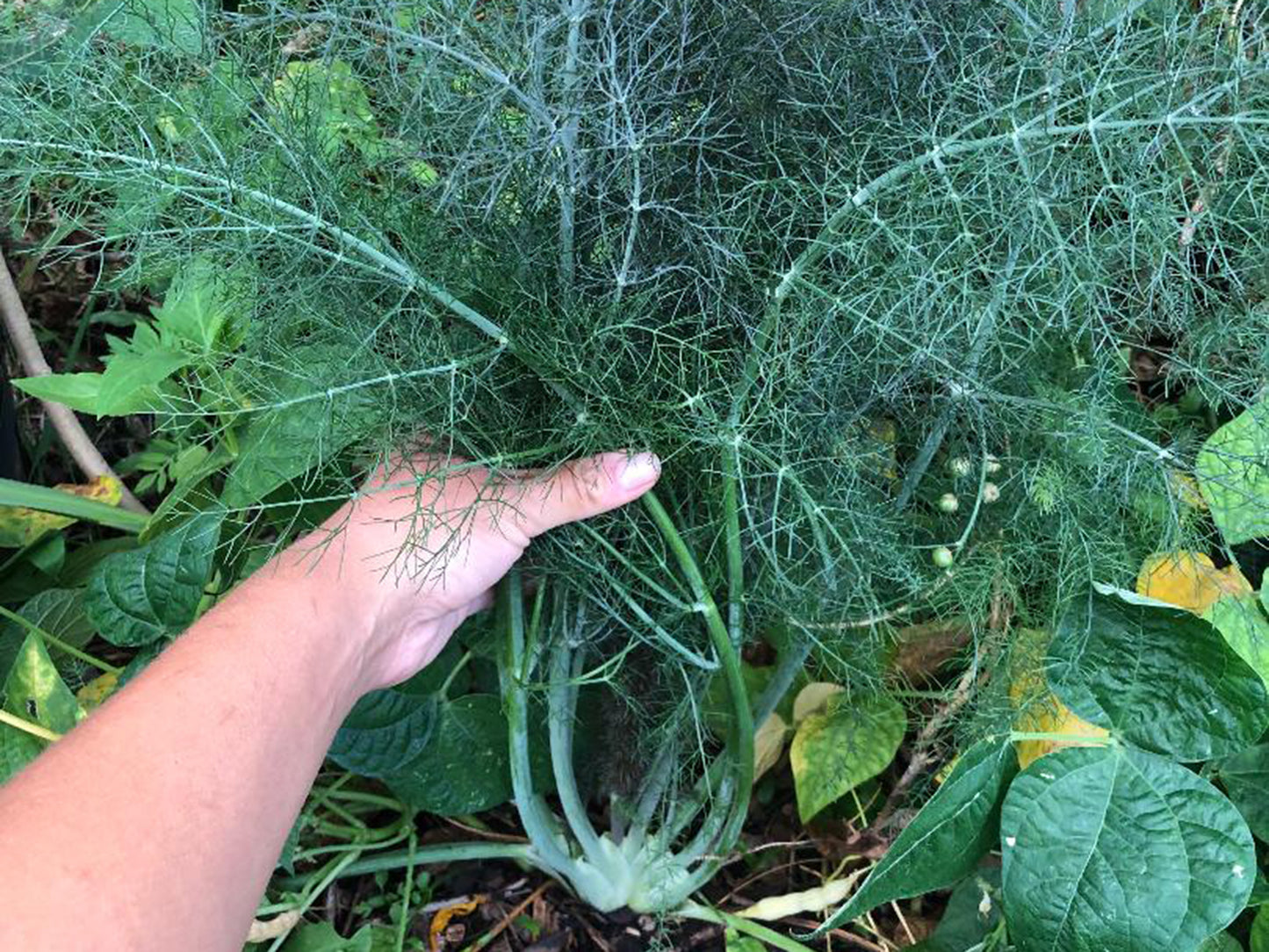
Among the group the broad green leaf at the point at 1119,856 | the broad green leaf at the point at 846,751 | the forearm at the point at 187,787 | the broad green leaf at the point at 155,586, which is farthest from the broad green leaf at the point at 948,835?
the broad green leaf at the point at 155,586

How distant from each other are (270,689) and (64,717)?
0.94ft

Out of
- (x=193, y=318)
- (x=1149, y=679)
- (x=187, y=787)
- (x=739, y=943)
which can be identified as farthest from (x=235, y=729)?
(x=1149, y=679)

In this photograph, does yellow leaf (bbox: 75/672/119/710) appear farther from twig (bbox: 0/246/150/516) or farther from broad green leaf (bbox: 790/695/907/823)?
broad green leaf (bbox: 790/695/907/823)

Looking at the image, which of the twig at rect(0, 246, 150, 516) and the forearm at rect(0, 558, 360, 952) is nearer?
the forearm at rect(0, 558, 360, 952)

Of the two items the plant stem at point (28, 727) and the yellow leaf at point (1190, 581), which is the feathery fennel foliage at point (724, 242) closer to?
the yellow leaf at point (1190, 581)

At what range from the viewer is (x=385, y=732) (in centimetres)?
102

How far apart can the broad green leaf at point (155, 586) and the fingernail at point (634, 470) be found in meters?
0.37

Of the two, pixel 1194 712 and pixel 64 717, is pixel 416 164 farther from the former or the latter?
pixel 1194 712

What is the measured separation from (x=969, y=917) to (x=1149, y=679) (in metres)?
0.28

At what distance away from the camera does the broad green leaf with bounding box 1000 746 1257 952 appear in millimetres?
773

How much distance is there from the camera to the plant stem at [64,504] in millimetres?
1013

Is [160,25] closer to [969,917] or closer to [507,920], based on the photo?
[507,920]

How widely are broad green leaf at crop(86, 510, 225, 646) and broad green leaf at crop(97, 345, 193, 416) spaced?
11 cm

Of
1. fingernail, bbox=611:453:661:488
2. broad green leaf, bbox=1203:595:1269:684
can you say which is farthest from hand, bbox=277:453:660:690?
broad green leaf, bbox=1203:595:1269:684
